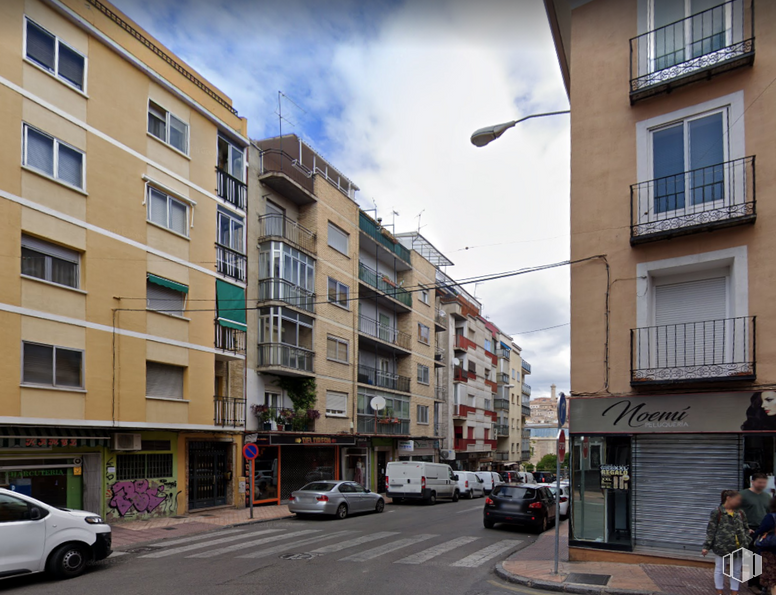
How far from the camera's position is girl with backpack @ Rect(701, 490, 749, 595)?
28.7 feet

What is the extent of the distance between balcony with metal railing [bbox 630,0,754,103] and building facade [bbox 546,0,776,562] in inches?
1.1

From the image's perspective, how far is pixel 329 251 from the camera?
30.6m

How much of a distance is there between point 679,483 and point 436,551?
5.08m

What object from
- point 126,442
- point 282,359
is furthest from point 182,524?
point 282,359

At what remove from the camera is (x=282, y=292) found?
26.2 meters

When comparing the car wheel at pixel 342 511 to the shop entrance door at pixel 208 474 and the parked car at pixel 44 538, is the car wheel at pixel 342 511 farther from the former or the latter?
the parked car at pixel 44 538

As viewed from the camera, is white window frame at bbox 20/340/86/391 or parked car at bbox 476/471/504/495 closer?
white window frame at bbox 20/340/86/391

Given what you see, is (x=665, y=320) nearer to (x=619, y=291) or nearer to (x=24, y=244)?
(x=619, y=291)

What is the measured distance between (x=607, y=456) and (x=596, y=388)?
1257mm

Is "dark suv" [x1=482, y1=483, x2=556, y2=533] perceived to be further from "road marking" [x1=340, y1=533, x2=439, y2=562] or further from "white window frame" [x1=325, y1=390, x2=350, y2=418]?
"white window frame" [x1=325, y1=390, x2=350, y2=418]

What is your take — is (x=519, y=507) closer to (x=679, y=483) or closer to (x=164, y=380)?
(x=679, y=483)

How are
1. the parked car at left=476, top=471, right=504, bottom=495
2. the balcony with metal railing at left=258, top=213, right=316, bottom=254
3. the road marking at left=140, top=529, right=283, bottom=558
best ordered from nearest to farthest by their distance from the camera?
the road marking at left=140, top=529, right=283, bottom=558, the balcony with metal railing at left=258, top=213, right=316, bottom=254, the parked car at left=476, top=471, right=504, bottom=495

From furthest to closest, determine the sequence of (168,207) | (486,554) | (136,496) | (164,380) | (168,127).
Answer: (168,127) → (168,207) → (164,380) → (136,496) → (486,554)

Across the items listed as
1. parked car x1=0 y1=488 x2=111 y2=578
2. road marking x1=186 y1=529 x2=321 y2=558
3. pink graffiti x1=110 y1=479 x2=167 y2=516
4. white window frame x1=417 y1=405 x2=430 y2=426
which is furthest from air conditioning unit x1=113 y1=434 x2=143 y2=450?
white window frame x1=417 y1=405 x2=430 y2=426
